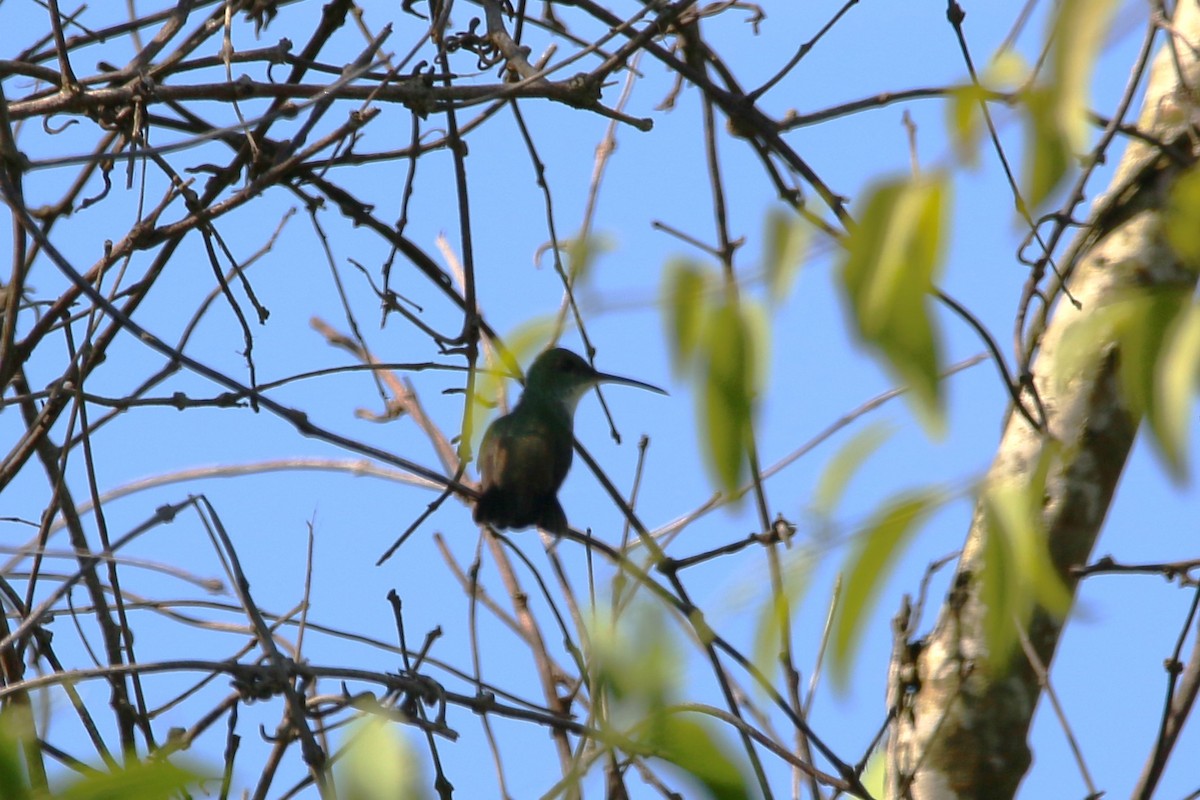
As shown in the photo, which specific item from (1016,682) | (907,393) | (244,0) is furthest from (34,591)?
(907,393)

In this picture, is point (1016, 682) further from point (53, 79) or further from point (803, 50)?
point (53, 79)

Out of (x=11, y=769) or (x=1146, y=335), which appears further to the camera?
(x=11, y=769)

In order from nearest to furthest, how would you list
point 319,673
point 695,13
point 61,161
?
point 319,673
point 61,161
point 695,13

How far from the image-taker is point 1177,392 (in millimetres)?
1387

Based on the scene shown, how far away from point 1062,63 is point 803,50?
221 cm

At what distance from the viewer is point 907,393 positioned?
53.9 inches

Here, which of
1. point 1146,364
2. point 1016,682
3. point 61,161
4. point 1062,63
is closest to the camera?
point 1062,63

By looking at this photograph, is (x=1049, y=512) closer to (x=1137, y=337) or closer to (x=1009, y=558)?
(x=1009, y=558)

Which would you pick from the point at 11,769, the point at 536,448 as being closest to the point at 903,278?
the point at 11,769

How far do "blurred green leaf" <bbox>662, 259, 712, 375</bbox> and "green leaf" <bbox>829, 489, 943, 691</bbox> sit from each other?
29cm

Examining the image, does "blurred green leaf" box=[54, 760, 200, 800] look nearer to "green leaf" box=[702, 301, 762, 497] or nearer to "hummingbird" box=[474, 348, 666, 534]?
"green leaf" box=[702, 301, 762, 497]

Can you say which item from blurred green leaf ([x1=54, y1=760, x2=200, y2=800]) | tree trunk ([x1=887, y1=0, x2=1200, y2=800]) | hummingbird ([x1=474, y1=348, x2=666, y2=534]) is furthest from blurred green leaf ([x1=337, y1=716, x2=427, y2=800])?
hummingbird ([x1=474, y1=348, x2=666, y2=534])

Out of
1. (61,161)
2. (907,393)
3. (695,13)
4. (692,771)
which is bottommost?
(692,771)

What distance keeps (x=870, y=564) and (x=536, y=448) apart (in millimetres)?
4400
